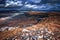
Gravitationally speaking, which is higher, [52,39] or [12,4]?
[12,4]

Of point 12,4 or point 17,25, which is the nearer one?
point 17,25

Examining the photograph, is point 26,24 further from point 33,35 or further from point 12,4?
point 12,4

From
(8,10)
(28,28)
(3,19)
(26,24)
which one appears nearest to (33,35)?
(28,28)

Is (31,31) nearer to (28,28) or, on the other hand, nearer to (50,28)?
(28,28)

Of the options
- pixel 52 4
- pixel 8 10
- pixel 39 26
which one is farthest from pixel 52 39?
pixel 8 10

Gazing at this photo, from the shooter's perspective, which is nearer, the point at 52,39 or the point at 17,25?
the point at 52,39

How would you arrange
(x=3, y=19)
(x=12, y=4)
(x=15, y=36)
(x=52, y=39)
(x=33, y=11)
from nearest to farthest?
(x=52, y=39), (x=15, y=36), (x=3, y=19), (x=33, y=11), (x=12, y=4)

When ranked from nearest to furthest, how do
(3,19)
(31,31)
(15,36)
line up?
(15,36) → (31,31) → (3,19)

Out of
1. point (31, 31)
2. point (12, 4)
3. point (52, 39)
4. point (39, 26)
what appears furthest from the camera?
point (12, 4)

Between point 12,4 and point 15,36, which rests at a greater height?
point 12,4
